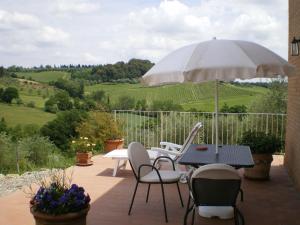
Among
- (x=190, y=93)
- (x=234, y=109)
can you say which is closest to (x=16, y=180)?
(x=234, y=109)

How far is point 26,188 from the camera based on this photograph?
576cm

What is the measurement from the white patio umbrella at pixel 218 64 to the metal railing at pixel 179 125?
4.34 metres

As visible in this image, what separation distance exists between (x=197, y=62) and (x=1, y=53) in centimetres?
1261

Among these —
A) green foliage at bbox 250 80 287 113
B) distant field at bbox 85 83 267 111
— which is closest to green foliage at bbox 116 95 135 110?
distant field at bbox 85 83 267 111

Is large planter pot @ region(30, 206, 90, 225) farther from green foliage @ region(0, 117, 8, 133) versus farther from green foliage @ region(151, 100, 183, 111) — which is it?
green foliage @ region(0, 117, 8, 133)

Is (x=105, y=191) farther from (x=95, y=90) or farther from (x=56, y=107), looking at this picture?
(x=56, y=107)

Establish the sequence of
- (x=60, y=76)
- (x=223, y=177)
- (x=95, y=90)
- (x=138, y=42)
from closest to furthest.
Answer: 1. (x=223, y=177)
2. (x=138, y=42)
3. (x=95, y=90)
4. (x=60, y=76)

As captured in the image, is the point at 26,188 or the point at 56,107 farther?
the point at 56,107

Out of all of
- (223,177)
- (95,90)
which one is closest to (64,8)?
(95,90)

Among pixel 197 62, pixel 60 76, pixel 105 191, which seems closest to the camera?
pixel 197 62

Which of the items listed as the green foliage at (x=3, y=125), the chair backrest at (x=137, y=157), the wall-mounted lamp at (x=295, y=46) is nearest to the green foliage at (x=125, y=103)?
the green foliage at (x=3, y=125)

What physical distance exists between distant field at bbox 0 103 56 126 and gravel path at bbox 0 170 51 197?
6.69 metres

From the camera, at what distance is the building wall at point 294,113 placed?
5719 millimetres

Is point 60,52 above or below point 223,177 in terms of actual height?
above
